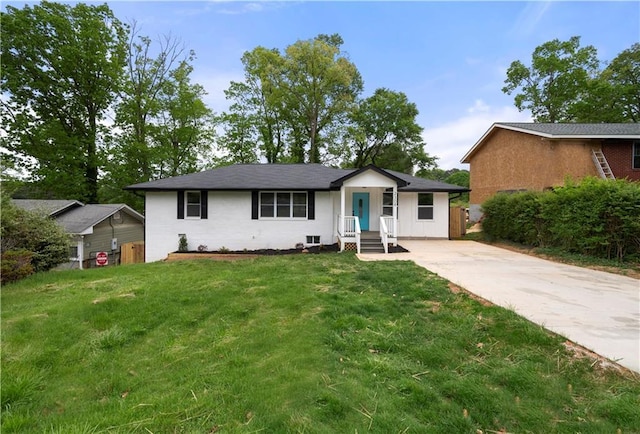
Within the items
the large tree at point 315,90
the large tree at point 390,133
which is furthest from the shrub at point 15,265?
the large tree at point 390,133

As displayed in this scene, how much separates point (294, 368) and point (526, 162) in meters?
18.7

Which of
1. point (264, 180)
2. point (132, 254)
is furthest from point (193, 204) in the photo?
point (132, 254)

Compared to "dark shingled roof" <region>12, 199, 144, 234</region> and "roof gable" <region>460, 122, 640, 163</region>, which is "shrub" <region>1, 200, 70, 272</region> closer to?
"dark shingled roof" <region>12, 199, 144, 234</region>

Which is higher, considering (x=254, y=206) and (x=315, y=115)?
(x=315, y=115)

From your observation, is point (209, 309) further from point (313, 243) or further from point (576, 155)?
point (576, 155)

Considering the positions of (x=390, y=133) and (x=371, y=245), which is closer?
(x=371, y=245)

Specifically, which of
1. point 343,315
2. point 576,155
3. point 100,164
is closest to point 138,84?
point 100,164

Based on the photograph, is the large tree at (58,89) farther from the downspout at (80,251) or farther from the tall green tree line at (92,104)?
the downspout at (80,251)

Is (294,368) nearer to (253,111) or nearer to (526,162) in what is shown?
(526,162)

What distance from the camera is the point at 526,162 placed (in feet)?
54.2

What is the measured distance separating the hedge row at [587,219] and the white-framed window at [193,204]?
13.2m

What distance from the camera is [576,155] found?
1520 cm

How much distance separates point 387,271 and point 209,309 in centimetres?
427

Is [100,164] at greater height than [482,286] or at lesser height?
greater
